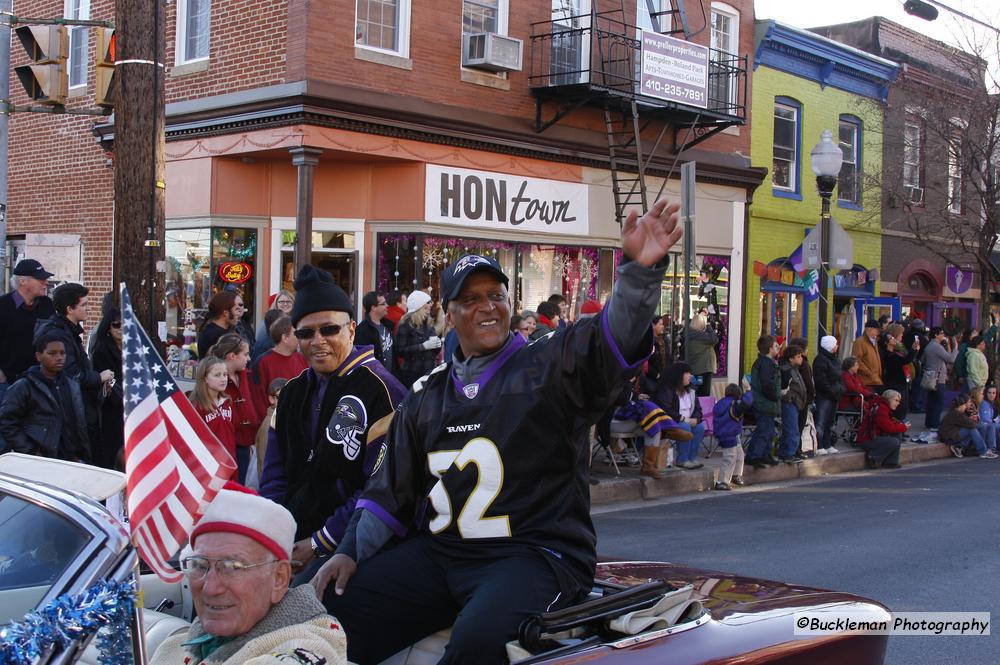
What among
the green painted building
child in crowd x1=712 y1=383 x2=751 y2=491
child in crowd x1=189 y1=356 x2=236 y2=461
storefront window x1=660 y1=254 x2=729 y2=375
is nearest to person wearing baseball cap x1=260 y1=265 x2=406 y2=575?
child in crowd x1=189 y1=356 x2=236 y2=461

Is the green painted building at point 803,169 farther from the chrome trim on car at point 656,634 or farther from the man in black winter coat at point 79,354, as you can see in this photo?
the chrome trim on car at point 656,634

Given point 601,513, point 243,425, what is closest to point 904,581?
point 601,513

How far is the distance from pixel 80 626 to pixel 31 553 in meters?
0.46

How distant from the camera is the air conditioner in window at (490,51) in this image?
16.6m

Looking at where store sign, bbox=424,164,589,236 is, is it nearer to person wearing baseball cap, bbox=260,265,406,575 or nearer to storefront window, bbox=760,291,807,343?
storefront window, bbox=760,291,807,343

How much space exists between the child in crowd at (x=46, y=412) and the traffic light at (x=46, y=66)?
3.33m

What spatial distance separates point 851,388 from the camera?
52.2 ft

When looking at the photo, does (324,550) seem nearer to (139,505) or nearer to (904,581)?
(139,505)

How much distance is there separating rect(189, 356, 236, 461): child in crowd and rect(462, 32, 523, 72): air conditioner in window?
979 centimetres

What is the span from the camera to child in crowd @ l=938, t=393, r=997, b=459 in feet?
55.8

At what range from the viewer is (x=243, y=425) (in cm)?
858

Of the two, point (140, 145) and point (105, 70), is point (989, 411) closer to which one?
point (140, 145)

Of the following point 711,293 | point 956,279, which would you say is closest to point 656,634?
point 711,293

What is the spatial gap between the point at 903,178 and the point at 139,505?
24.2 meters
